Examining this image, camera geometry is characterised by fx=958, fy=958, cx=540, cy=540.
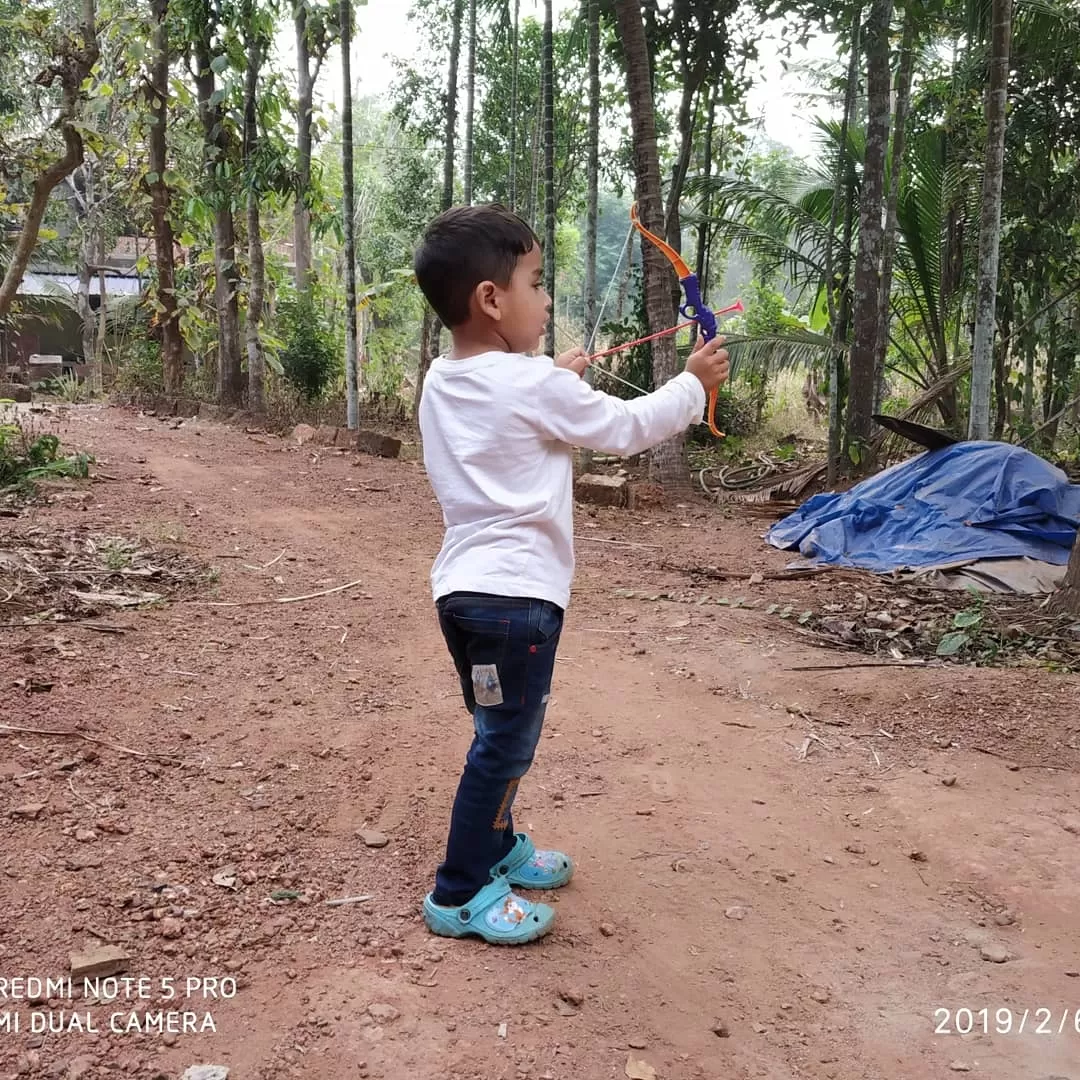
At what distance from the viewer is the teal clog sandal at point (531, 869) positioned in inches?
82.7

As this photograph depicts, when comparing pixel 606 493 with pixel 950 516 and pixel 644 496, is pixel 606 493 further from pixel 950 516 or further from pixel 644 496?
pixel 950 516

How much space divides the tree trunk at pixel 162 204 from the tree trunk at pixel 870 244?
24.1 ft

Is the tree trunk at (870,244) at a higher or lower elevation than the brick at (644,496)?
higher

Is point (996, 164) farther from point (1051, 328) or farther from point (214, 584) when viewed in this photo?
point (214, 584)

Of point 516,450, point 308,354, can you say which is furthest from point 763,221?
point 516,450

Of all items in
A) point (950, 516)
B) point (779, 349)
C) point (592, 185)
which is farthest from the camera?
point (779, 349)

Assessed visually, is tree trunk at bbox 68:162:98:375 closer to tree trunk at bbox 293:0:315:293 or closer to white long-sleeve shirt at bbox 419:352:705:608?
tree trunk at bbox 293:0:315:293

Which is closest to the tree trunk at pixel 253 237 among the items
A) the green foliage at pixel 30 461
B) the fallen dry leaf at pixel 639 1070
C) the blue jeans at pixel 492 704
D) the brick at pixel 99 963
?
the green foliage at pixel 30 461

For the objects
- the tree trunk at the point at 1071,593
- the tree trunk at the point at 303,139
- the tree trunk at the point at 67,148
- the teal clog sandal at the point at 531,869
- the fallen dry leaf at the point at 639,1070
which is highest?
the tree trunk at the point at 303,139

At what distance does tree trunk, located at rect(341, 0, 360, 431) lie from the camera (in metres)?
9.73

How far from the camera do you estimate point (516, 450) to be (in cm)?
186

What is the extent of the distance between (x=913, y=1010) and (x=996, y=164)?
6349 mm
